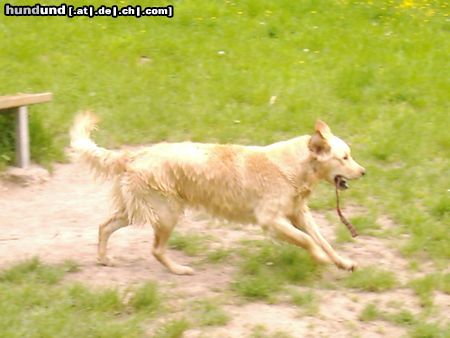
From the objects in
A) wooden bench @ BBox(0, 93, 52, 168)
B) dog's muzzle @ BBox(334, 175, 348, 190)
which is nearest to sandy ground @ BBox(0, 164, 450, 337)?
wooden bench @ BBox(0, 93, 52, 168)

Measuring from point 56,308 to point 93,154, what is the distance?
1.45 meters

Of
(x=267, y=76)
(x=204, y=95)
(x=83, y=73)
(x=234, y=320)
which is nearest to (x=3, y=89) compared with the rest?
(x=83, y=73)

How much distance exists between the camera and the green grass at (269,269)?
5.87 m

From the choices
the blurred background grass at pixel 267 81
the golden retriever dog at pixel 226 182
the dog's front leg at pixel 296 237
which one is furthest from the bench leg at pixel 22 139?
the dog's front leg at pixel 296 237

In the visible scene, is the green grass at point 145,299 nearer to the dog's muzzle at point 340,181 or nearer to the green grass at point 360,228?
the dog's muzzle at point 340,181

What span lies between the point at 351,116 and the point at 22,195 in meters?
3.72

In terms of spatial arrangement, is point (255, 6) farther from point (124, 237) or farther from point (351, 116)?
point (124, 237)

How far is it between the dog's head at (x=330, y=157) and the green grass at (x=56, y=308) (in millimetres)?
1805

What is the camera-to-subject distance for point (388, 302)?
584 centimetres

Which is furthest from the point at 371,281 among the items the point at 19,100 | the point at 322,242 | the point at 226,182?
the point at 19,100

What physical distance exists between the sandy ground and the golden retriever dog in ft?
0.80

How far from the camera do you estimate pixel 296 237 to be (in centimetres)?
618

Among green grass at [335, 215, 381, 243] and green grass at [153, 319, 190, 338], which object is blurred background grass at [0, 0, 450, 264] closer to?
green grass at [335, 215, 381, 243]

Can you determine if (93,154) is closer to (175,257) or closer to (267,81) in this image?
(175,257)
